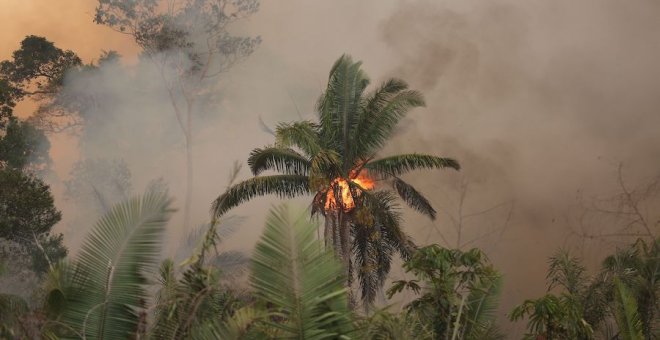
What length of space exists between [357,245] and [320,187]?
206 cm

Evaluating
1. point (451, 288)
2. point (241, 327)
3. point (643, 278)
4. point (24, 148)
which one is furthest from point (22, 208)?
point (241, 327)

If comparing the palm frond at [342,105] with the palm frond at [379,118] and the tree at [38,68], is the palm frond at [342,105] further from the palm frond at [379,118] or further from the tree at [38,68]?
the tree at [38,68]

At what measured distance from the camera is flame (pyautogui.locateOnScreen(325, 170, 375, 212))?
51.1 ft

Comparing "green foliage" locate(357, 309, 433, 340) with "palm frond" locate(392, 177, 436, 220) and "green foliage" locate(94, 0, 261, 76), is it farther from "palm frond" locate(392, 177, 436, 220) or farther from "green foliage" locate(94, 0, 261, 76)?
"green foliage" locate(94, 0, 261, 76)

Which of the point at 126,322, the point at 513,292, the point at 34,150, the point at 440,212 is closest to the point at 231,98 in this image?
the point at 34,150

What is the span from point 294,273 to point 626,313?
521 centimetres

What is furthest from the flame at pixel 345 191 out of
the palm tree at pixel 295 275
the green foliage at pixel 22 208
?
the palm tree at pixel 295 275

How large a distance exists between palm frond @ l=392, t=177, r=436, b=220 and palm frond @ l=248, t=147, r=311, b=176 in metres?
2.27

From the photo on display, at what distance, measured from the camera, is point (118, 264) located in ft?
16.6

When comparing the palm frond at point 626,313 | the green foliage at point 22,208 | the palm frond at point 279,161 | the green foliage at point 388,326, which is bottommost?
the green foliage at point 388,326

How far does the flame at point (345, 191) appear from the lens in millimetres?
15586

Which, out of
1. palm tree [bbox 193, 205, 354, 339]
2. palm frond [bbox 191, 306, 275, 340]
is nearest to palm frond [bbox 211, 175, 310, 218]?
palm frond [bbox 191, 306, 275, 340]

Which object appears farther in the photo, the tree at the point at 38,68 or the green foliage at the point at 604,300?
the tree at the point at 38,68

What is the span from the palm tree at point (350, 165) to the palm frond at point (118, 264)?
9947mm
